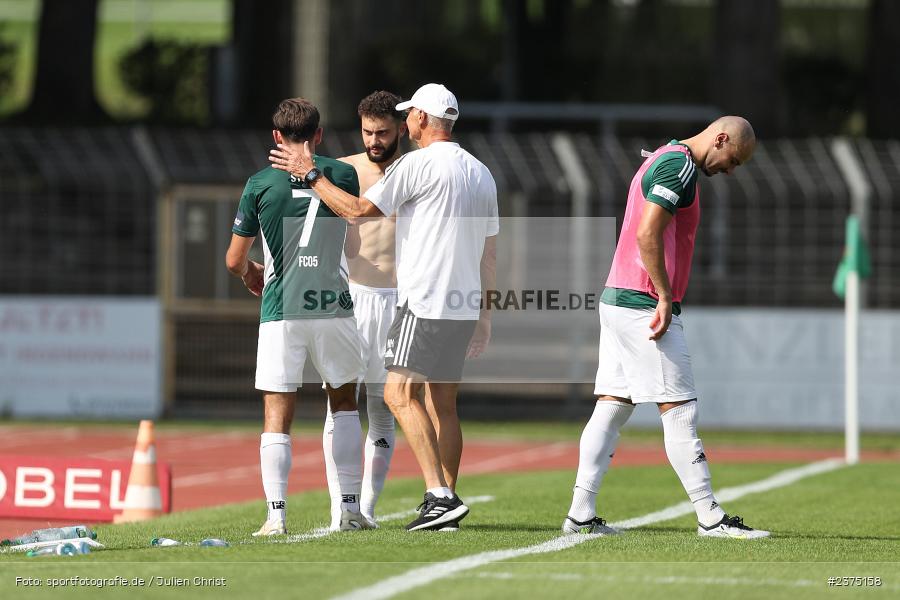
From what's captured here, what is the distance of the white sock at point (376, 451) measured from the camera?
9164 mm

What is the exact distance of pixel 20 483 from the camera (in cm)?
1084

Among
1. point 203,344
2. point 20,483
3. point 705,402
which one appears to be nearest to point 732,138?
point 20,483

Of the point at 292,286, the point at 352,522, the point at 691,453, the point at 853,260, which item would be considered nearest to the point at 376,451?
the point at 352,522

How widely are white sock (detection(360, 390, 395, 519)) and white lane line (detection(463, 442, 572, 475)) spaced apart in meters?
6.07

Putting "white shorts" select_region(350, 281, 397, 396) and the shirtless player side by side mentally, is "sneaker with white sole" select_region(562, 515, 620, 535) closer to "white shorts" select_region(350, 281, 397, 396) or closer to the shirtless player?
the shirtless player

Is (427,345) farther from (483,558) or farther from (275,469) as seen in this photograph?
(483,558)

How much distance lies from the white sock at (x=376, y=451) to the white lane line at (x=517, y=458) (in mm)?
6074

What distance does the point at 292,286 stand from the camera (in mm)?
8516

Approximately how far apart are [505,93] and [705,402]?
18065mm

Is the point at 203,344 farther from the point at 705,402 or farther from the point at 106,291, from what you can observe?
the point at 705,402

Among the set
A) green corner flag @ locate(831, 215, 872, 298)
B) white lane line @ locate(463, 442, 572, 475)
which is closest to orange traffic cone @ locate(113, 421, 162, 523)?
white lane line @ locate(463, 442, 572, 475)

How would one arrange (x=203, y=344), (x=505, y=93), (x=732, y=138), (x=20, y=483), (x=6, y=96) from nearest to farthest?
(x=732, y=138)
(x=20, y=483)
(x=203, y=344)
(x=505, y=93)
(x=6, y=96)

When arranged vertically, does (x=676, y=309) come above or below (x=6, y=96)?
below

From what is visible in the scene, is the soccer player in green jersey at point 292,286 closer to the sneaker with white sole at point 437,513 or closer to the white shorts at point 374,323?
the white shorts at point 374,323
